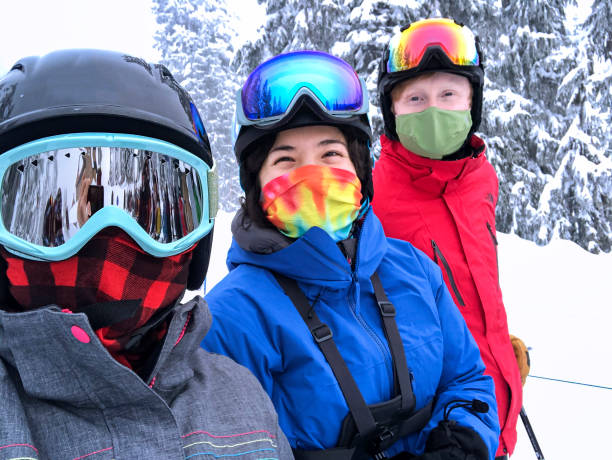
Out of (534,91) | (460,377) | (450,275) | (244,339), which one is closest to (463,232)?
(450,275)

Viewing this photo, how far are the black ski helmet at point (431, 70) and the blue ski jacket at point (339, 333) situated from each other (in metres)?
1.02

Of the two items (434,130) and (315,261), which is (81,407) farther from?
(434,130)

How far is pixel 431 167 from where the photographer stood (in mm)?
2490

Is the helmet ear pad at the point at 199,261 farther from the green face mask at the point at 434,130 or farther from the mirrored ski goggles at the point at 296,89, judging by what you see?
the green face mask at the point at 434,130

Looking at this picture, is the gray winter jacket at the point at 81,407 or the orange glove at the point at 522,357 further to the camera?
the orange glove at the point at 522,357

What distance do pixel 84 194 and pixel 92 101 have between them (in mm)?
284

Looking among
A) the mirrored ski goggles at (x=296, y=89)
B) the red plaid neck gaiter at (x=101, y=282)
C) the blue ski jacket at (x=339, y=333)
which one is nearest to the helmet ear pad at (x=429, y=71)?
the mirrored ski goggles at (x=296, y=89)

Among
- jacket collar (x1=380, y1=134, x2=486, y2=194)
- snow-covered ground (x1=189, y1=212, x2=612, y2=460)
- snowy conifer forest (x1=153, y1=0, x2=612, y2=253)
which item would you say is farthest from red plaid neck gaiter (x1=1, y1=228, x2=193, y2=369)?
snowy conifer forest (x1=153, y1=0, x2=612, y2=253)

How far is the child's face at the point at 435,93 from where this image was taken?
8.46 ft

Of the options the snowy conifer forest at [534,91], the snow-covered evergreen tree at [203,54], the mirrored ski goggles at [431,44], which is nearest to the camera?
the mirrored ski goggles at [431,44]

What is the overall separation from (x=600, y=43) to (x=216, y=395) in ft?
54.7

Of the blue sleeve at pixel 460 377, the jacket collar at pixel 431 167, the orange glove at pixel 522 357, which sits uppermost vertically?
the jacket collar at pixel 431 167

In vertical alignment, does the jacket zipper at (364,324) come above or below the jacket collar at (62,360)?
below

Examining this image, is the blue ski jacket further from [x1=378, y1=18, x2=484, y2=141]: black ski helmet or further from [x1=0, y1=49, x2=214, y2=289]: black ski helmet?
[x1=378, y1=18, x2=484, y2=141]: black ski helmet
